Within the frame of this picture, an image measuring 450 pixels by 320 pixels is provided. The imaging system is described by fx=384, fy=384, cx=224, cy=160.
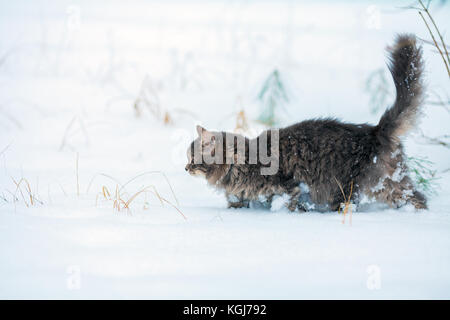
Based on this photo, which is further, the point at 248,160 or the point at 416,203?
the point at 248,160

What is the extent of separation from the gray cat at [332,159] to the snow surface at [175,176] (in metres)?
0.16

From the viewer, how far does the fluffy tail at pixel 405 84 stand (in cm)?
252

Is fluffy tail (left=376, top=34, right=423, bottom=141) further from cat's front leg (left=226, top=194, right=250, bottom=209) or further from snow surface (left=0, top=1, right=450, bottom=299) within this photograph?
cat's front leg (left=226, top=194, right=250, bottom=209)

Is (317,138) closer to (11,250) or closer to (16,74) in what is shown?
(11,250)

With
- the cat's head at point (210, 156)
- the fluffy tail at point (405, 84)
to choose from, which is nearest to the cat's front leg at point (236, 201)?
the cat's head at point (210, 156)

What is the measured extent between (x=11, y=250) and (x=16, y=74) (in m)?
5.47

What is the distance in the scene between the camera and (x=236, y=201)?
9.57 feet

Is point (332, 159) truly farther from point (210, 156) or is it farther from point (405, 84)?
point (210, 156)

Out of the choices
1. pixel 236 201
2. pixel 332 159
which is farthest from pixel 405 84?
pixel 236 201

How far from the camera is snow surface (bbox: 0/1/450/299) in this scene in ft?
5.23

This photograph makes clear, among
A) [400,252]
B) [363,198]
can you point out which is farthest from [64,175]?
[400,252]

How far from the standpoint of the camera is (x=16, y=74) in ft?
20.7

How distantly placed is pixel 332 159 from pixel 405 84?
27.0 inches

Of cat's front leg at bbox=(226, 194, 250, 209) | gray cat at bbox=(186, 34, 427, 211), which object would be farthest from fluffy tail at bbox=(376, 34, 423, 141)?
cat's front leg at bbox=(226, 194, 250, 209)
